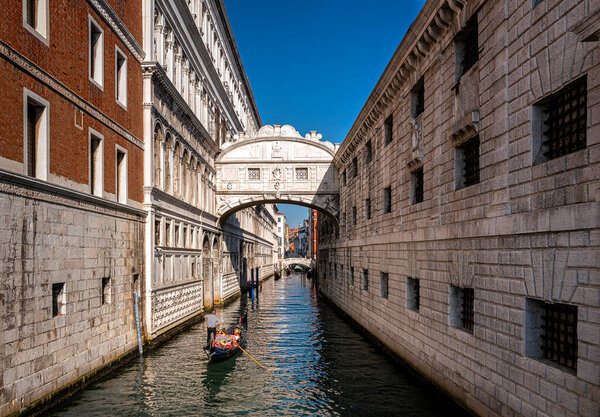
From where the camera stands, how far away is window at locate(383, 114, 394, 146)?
52.6ft

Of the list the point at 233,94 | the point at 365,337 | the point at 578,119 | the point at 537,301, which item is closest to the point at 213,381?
the point at 365,337

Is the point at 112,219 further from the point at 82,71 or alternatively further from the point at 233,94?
the point at 233,94

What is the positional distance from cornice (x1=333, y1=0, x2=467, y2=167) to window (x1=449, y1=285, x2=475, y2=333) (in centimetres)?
542

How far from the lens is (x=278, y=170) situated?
90.8 ft

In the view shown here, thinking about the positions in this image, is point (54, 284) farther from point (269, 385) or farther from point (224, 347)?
point (224, 347)

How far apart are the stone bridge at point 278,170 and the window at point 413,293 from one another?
14373 millimetres

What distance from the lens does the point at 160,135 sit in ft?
57.0

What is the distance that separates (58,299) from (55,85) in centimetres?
434

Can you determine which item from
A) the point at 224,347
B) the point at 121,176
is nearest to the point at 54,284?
the point at 121,176

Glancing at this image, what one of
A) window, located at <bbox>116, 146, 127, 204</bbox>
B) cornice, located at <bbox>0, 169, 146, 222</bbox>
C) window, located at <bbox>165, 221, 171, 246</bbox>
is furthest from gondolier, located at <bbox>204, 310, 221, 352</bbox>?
window, located at <bbox>165, 221, 171, 246</bbox>

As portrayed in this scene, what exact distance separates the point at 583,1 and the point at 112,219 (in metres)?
11.2

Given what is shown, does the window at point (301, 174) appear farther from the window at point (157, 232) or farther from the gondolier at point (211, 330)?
the gondolier at point (211, 330)

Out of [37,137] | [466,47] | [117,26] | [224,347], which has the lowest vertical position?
[224,347]

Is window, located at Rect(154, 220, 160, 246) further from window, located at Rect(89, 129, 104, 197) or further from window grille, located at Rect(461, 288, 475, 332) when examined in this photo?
window grille, located at Rect(461, 288, 475, 332)
